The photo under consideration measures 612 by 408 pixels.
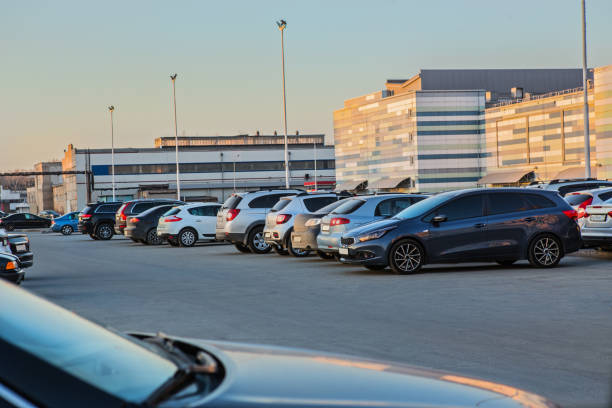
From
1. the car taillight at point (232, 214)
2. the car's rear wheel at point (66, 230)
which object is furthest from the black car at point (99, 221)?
the car taillight at point (232, 214)

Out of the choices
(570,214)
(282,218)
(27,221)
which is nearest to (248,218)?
(282,218)

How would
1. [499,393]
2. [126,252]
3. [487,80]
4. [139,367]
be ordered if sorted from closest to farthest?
[139,367], [499,393], [126,252], [487,80]

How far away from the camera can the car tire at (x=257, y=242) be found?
2398cm

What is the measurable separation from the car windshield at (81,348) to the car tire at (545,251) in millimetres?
14285

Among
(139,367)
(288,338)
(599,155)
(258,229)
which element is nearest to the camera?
(139,367)

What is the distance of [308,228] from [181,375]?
56.3 ft

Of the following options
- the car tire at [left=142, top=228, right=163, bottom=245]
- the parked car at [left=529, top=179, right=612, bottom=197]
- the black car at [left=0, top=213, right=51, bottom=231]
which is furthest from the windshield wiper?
the black car at [left=0, top=213, right=51, bottom=231]

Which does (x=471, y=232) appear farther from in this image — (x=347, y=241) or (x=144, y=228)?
(x=144, y=228)

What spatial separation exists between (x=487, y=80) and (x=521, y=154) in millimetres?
21669

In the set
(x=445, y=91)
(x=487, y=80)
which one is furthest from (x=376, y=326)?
(x=487, y=80)

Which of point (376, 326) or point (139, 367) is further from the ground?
point (139, 367)

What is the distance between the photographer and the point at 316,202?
21922 mm

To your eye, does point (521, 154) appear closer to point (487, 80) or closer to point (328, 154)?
point (487, 80)

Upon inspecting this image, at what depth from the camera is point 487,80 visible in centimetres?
15325
